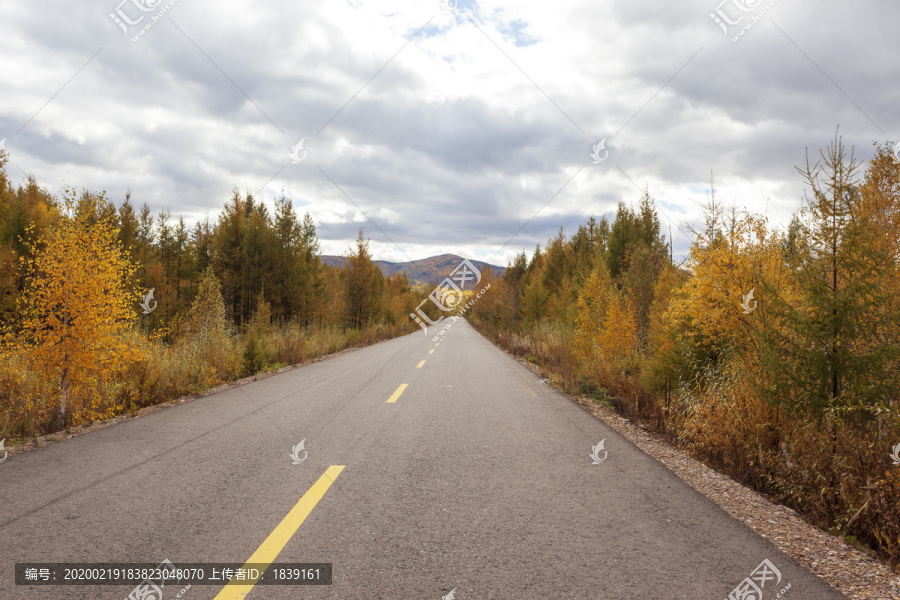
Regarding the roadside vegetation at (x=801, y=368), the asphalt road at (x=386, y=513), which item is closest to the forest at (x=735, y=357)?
the roadside vegetation at (x=801, y=368)

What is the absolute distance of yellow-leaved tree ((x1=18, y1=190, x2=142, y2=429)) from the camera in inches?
265

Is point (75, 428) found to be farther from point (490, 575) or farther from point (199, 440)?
point (490, 575)

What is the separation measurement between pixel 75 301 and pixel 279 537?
601 centimetres

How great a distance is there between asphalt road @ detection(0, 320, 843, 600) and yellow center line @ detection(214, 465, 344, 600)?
1cm

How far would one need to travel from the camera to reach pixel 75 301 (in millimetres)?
6848

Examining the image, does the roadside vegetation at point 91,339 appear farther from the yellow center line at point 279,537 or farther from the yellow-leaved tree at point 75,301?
the yellow center line at point 279,537

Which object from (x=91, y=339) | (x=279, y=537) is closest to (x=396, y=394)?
(x=91, y=339)

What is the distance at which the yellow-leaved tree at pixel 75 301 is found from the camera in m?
6.72

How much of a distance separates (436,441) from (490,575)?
10.6 feet

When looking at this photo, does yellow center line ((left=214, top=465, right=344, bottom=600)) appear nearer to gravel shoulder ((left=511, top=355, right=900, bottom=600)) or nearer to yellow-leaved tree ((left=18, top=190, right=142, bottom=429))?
gravel shoulder ((left=511, top=355, right=900, bottom=600))

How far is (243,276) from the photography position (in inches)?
1293

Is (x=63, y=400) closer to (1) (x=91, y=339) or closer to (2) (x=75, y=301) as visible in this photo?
(1) (x=91, y=339)

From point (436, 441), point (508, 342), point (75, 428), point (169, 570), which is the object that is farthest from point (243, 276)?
point (169, 570)

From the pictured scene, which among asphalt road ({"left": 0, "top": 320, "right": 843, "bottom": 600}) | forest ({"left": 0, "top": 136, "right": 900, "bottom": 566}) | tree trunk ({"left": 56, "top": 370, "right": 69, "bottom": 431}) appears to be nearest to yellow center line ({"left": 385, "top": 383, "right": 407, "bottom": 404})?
asphalt road ({"left": 0, "top": 320, "right": 843, "bottom": 600})
